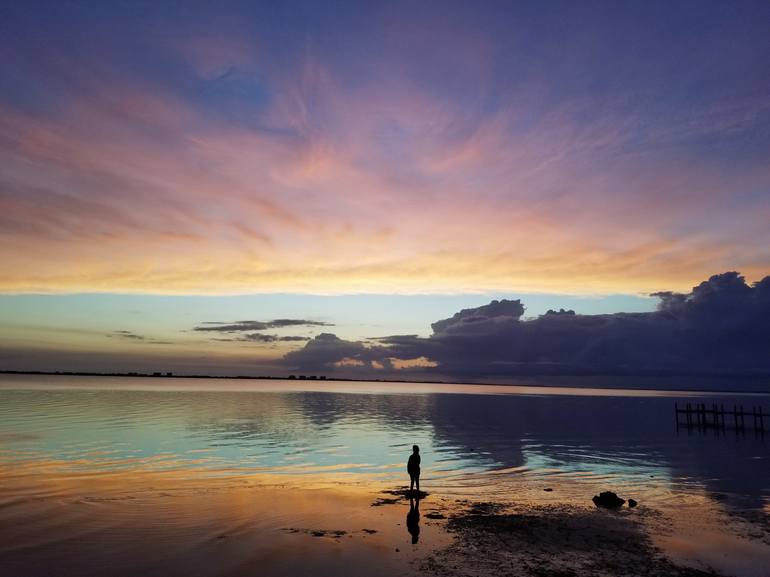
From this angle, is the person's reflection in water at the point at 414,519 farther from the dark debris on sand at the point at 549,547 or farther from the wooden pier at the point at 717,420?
the wooden pier at the point at 717,420

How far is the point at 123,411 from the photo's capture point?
8381 centimetres

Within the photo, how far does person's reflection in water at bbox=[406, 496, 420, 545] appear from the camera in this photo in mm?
21531

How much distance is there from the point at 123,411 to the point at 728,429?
106602mm

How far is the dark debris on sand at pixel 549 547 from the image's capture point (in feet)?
58.0

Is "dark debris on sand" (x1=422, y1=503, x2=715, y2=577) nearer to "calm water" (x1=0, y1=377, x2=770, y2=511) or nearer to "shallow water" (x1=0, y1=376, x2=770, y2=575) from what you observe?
"shallow water" (x1=0, y1=376, x2=770, y2=575)

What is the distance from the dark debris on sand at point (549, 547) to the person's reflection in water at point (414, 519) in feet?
5.03

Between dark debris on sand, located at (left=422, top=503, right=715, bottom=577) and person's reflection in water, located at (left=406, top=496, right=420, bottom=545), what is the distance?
1533 mm

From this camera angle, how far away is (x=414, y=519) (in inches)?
947

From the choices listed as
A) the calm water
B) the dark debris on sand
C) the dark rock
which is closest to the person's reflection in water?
the dark debris on sand

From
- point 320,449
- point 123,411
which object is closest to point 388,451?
point 320,449

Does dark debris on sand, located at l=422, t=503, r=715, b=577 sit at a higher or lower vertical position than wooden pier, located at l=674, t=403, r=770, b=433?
higher

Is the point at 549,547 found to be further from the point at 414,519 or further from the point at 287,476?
the point at 287,476

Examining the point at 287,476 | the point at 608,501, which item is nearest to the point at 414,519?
the point at 608,501

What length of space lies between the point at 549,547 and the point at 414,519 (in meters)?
6.51
